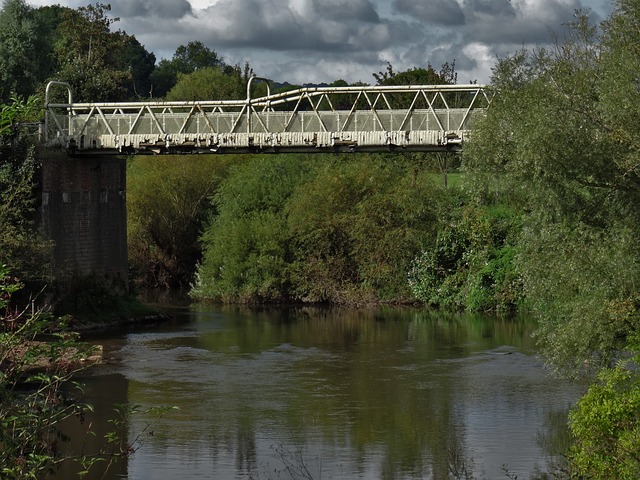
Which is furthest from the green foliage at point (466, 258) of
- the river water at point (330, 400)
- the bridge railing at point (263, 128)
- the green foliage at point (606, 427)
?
the green foliage at point (606, 427)

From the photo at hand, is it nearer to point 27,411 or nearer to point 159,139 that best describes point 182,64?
point 159,139

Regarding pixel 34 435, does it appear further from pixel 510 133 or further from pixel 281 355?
pixel 281 355

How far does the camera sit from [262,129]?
42.2m

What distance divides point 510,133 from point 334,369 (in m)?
12.9

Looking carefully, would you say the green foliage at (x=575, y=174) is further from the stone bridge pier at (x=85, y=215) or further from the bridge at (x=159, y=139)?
the stone bridge pier at (x=85, y=215)

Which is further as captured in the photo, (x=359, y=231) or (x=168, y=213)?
(x=168, y=213)

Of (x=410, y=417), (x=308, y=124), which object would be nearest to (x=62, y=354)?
(x=410, y=417)

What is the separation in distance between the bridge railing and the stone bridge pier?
1.28m

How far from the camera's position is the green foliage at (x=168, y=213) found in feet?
189

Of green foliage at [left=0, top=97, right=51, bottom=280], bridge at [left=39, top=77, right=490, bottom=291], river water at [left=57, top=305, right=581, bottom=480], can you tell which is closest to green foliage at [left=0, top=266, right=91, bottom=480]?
river water at [left=57, top=305, right=581, bottom=480]

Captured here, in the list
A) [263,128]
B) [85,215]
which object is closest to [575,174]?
[263,128]

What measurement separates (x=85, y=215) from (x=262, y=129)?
7656 millimetres

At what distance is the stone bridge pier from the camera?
138 ft

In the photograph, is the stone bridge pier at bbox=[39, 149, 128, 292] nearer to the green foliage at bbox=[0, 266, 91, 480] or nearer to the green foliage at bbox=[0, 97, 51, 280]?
the green foliage at bbox=[0, 97, 51, 280]
